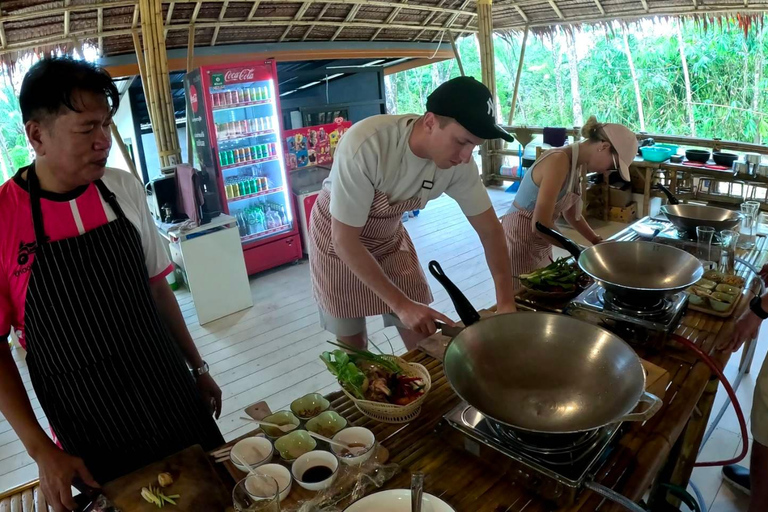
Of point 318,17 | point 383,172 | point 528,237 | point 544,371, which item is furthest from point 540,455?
point 318,17

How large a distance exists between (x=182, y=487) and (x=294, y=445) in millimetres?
248

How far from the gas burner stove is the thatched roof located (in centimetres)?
453

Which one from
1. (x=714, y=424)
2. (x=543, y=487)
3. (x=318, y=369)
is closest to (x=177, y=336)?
(x=543, y=487)

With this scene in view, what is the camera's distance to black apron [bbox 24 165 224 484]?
124 centimetres

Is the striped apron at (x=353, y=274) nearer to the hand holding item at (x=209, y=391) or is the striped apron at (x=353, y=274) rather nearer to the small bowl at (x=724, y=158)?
the hand holding item at (x=209, y=391)

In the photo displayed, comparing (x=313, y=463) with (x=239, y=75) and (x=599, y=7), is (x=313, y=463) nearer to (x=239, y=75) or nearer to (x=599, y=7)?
(x=239, y=75)

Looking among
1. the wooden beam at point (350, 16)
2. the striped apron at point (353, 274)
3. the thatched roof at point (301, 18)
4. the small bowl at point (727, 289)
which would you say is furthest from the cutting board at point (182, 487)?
the wooden beam at point (350, 16)

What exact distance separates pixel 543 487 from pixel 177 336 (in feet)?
3.79

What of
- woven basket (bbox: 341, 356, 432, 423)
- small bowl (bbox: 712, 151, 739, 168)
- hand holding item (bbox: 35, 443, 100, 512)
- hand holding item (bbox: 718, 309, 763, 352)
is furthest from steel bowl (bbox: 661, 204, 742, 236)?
small bowl (bbox: 712, 151, 739, 168)

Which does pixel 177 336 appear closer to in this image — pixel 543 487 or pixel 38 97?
pixel 38 97

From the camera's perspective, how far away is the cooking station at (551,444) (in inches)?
38.7

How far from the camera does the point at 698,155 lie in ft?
16.6

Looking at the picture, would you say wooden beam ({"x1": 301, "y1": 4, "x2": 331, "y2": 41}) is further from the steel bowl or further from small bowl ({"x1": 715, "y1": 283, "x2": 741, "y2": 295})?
small bowl ({"x1": 715, "y1": 283, "x2": 741, "y2": 295})

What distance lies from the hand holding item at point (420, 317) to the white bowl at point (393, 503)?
0.57m
